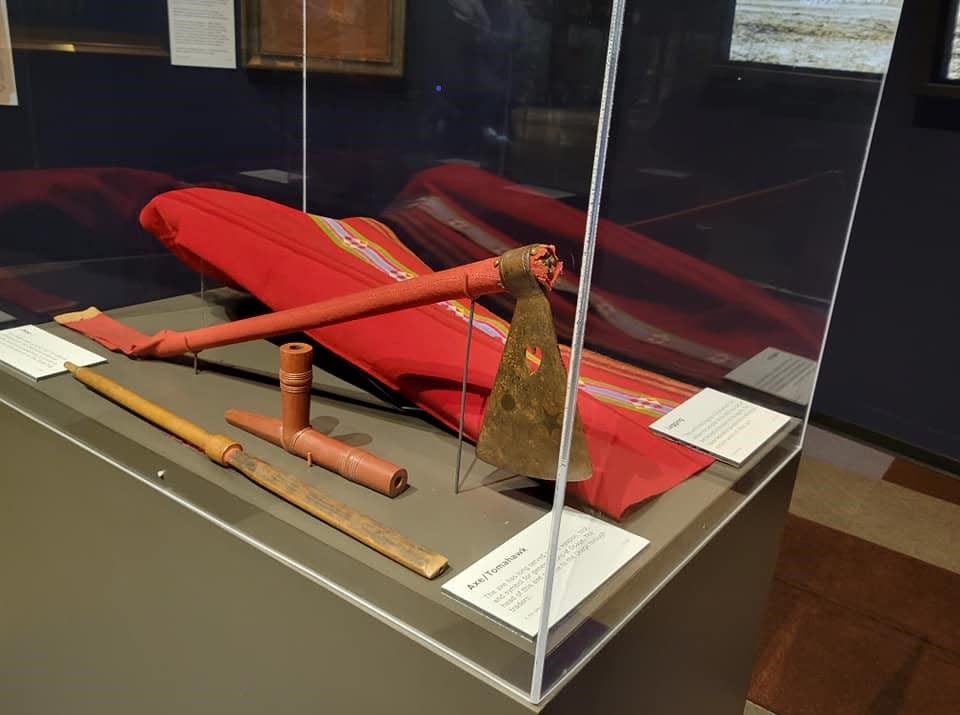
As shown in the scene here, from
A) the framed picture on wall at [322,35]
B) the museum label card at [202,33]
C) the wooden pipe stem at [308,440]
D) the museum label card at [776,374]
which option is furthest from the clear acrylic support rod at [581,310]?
the museum label card at [202,33]

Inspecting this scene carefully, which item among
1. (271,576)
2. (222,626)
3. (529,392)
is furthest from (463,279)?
(222,626)

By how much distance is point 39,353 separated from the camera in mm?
1472

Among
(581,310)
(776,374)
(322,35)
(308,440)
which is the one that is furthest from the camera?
(322,35)

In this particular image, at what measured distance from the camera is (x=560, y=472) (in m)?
0.78

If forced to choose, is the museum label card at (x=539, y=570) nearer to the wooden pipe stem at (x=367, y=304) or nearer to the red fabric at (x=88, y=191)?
the wooden pipe stem at (x=367, y=304)

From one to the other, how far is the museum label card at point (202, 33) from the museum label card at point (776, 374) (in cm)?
116

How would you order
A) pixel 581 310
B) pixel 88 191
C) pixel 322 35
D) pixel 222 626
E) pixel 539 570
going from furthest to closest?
1. pixel 322 35
2. pixel 88 191
3. pixel 222 626
4. pixel 539 570
5. pixel 581 310

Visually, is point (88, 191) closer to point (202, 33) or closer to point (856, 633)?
point (202, 33)

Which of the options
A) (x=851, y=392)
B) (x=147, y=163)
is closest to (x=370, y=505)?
(x=147, y=163)

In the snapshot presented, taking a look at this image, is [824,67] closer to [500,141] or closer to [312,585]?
[500,141]

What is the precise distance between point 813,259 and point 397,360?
70cm

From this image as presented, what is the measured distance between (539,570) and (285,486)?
1.14 ft

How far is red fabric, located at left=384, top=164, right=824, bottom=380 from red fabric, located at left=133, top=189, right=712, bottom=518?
46 millimetres

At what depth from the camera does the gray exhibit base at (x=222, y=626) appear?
0.90m
